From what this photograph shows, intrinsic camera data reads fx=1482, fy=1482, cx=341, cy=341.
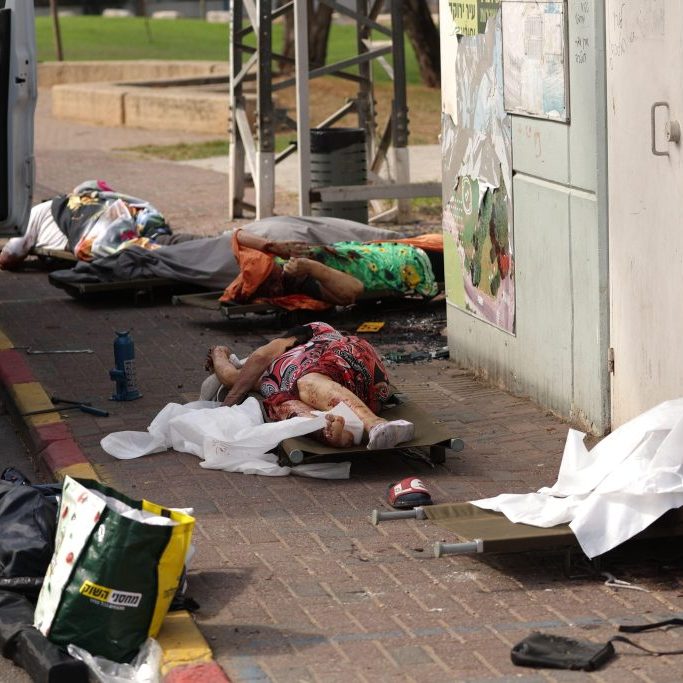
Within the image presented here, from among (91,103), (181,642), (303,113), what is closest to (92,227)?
(303,113)

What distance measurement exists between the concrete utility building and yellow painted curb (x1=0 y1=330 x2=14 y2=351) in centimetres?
296

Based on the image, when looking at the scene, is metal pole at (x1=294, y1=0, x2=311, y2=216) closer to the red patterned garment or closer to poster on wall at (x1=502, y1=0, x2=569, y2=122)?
poster on wall at (x1=502, y1=0, x2=569, y2=122)

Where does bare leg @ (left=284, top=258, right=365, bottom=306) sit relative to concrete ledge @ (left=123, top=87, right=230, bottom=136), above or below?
below

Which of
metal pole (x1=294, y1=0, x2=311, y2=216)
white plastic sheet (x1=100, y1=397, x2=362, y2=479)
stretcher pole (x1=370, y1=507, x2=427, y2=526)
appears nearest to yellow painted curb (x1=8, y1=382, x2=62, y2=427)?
white plastic sheet (x1=100, y1=397, x2=362, y2=479)

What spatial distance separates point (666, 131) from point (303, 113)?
7.47 metres

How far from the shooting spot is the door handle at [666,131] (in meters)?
6.06

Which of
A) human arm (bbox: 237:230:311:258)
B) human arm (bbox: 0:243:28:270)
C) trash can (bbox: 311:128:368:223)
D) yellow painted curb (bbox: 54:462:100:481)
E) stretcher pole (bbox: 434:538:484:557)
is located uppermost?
trash can (bbox: 311:128:368:223)

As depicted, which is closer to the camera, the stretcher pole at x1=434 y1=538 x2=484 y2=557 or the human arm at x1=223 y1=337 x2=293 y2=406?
the stretcher pole at x1=434 y1=538 x2=484 y2=557

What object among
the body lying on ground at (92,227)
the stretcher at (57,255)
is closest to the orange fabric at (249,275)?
the body lying on ground at (92,227)

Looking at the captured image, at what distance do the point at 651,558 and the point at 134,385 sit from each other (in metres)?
3.65

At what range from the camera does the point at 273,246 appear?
10.1 meters

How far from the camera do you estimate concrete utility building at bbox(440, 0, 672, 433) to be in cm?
629

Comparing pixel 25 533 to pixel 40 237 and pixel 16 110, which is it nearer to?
pixel 16 110

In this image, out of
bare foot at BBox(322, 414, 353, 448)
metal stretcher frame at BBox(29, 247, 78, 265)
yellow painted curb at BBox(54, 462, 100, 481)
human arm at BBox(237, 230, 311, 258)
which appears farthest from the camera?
metal stretcher frame at BBox(29, 247, 78, 265)
